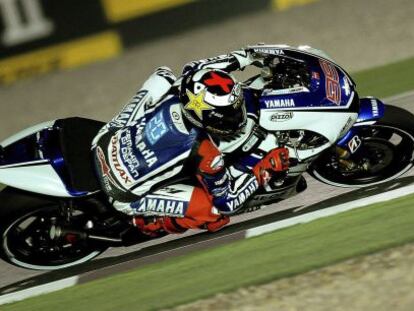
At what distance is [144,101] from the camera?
5.49 m

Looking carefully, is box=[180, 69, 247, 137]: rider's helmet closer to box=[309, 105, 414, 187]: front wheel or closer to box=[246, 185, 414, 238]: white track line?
box=[309, 105, 414, 187]: front wheel

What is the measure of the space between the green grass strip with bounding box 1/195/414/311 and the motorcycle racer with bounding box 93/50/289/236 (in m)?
0.30

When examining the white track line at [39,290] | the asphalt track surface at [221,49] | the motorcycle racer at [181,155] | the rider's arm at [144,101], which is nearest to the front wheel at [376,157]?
the motorcycle racer at [181,155]

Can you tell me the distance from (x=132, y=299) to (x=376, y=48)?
4029mm

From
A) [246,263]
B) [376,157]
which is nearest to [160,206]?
[246,263]

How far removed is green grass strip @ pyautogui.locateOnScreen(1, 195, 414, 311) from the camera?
5105 millimetres

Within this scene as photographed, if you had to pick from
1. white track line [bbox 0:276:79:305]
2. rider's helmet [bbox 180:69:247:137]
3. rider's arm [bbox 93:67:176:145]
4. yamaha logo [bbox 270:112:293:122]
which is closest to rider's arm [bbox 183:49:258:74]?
rider's arm [bbox 93:67:176:145]

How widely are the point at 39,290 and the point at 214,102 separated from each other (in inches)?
83.4

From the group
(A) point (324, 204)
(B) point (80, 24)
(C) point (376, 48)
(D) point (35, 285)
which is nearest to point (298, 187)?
(A) point (324, 204)

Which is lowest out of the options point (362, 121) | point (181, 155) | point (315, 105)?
point (362, 121)

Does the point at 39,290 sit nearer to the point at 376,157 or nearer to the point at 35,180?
the point at 35,180

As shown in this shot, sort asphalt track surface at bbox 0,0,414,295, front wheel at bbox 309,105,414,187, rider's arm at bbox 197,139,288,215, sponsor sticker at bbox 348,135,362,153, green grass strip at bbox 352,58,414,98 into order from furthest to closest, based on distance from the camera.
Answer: asphalt track surface at bbox 0,0,414,295
green grass strip at bbox 352,58,414,98
front wheel at bbox 309,105,414,187
sponsor sticker at bbox 348,135,362,153
rider's arm at bbox 197,139,288,215

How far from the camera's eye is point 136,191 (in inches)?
203

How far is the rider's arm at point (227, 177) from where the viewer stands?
4.89 m
